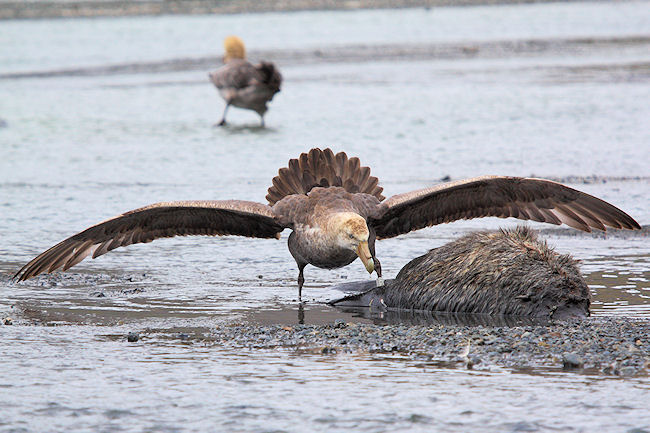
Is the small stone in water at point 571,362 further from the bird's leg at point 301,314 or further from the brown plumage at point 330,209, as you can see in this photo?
the brown plumage at point 330,209

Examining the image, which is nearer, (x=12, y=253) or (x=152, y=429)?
(x=152, y=429)

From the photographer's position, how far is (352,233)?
7.34m

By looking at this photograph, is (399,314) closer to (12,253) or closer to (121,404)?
(121,404)

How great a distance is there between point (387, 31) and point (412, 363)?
105 feet

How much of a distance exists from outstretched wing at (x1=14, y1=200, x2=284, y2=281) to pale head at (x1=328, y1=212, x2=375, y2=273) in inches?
33.7

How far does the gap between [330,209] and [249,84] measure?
1084cm

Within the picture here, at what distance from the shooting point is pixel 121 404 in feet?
17.8

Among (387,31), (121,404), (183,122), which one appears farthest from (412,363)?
(387,31)

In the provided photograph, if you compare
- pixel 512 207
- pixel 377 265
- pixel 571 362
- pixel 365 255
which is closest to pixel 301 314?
pixel 365 255

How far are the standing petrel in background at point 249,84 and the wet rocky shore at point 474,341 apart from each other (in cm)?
1144

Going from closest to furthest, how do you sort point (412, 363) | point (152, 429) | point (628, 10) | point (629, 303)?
point (152, 429) < point (412, 363) < point (629, 303) < point (628, 10)

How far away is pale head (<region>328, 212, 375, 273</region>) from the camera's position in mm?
7316

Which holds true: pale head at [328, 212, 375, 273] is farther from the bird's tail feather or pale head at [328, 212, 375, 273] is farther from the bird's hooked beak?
the bird's tail feather

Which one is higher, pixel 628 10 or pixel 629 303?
pixel 628 10
